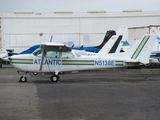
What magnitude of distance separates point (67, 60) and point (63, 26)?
83.1 feet

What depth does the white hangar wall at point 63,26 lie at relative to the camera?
3812cm

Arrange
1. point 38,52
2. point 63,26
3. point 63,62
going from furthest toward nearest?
1. point 63,26
2. point 63,62
3. point 38,52

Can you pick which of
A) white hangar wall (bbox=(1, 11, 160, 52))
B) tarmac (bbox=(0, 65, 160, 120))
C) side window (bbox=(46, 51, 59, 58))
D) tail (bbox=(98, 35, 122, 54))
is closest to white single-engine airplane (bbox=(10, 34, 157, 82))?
side window (bbox=(46, 51, 59, 58))

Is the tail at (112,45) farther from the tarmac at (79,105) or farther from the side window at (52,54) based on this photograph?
the tarmac at (79,105)

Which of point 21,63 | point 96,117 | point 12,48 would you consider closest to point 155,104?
point 96,117

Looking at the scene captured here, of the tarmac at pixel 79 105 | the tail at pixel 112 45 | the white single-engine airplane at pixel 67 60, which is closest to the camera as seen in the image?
the tarmac at pixel 79 105

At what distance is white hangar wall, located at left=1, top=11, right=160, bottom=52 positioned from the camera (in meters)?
38.1

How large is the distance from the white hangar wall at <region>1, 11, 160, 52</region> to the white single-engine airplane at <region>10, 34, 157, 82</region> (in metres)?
23.6

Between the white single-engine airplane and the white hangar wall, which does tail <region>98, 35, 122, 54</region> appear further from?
the white hangar wall

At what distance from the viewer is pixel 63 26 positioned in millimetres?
38938

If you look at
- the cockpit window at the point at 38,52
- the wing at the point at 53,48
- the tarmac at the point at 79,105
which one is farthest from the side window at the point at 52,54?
the tarmac at the point at 79,105

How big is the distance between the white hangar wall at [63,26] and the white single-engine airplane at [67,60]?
23628 millimetres

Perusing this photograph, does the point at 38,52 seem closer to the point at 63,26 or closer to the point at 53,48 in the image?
the point at 53,48

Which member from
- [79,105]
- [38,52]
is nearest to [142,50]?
[38,52]
